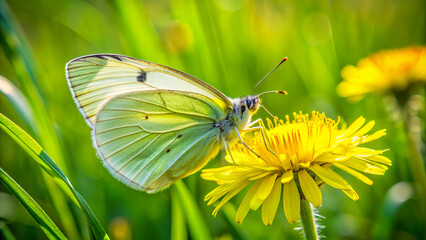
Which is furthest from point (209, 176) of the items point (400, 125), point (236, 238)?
point (400, 125)

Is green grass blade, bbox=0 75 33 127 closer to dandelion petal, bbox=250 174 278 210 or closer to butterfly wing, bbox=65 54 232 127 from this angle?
butterfly wing, bbox=65 54 232 127

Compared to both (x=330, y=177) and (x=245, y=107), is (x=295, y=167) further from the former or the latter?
(x=245, y=107)

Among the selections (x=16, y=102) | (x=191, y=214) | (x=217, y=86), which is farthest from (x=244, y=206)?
(x=217, y=86)

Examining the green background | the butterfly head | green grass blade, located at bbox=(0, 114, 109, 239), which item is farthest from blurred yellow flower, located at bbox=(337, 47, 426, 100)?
green grass blade, located at bbox=(0, 114, 109, 239)

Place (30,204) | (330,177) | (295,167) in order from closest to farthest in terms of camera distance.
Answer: (30,204) < (330,177) < (295,167)

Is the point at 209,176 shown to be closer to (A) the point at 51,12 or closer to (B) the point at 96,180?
(B) the point at 96,180

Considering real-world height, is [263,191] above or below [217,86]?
below
